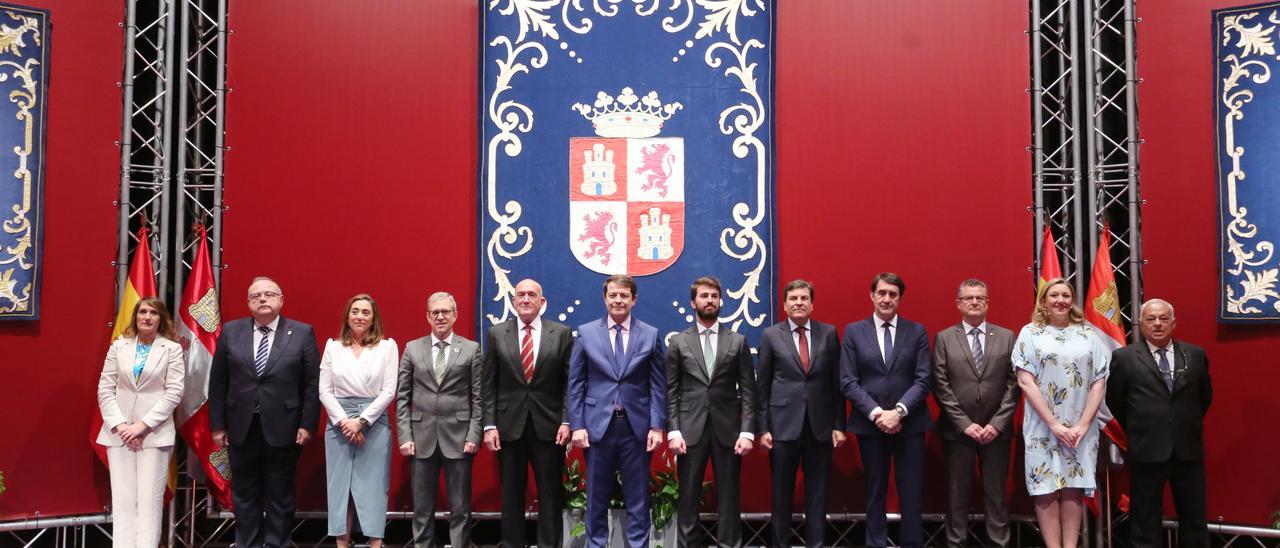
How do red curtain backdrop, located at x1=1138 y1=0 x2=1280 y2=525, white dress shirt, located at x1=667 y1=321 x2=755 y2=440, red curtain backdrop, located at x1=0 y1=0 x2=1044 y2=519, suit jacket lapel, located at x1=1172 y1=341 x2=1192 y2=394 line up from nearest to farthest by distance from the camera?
white dress shirt, located at x1=667 y1=321 x2=755 y2=440 < suit jacket lapel, located at x1=1172 y1=341 x2=1192 y2=394 < red curtain backdrop, located at x1=1138 y1=0 x2=1280 y2=525 < red curtain backdrop, located at x1=0 y1=0 x2=1044 y2=519

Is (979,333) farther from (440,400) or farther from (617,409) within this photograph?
(440,400)

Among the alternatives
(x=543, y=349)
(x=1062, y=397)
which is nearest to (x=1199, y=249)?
(x=1062, y=397)

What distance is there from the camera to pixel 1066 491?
5.21 meters

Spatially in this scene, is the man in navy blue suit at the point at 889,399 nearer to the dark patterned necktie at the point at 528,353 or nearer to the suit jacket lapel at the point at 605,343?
the suit jacket lapel at the point at 605,343

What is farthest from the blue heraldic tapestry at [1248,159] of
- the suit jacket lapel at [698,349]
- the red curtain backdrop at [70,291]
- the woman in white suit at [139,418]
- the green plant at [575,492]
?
the red curtain backdrop at [70,291]

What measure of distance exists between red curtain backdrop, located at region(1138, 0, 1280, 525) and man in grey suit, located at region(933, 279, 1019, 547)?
134cm

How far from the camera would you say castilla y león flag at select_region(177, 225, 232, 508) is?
5590 millimetres

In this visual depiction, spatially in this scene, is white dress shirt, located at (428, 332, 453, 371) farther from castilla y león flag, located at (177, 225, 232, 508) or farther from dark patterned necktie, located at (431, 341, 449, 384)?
castilla y león flag, located at (177, 225, 232, 508)

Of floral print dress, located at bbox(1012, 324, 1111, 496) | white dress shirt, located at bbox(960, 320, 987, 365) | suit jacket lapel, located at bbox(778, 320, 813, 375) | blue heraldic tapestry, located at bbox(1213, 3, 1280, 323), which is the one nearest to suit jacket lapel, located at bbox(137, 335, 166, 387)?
suit jacket lapel, located at bbox(778, 320, 813, 375)

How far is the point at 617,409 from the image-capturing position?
5051 mm

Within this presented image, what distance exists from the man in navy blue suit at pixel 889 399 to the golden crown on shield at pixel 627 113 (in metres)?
1.77

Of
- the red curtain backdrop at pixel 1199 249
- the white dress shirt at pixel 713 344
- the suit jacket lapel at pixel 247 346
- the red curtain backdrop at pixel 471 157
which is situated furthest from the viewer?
the red curtain backdrop at pixel 471 157

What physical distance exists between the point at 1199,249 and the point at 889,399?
2216 mm

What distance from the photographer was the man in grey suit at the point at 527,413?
5125mm
